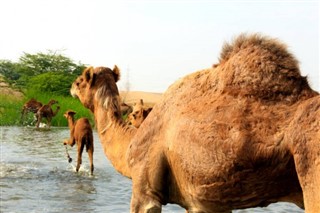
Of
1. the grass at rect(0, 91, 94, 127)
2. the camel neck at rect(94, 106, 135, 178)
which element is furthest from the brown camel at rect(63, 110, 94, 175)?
the grass at rect(0, 91, 94, 127)

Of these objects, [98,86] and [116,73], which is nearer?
[98,86]

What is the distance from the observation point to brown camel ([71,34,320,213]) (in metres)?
3.58

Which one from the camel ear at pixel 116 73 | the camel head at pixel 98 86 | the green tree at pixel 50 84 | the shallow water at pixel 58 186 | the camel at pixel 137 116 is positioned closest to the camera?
the camel head at pixel 98 86

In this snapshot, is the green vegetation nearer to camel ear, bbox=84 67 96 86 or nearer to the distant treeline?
the distant treeline

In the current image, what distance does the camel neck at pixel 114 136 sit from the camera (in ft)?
18.9

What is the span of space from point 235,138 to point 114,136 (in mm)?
2413

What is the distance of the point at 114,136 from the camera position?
6.04 meters

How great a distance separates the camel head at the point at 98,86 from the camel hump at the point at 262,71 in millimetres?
2219

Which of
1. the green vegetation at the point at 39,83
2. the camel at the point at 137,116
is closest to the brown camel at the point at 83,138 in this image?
Answer: the camel at the point at 137,116

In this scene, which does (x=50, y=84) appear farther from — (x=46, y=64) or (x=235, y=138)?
(x=235, y=138)

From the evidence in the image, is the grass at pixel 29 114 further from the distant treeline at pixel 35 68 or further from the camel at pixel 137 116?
the camel at pixel 137 116

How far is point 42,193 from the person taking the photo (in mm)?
11383

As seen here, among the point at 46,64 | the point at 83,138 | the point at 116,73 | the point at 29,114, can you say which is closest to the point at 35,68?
the point at 46,64

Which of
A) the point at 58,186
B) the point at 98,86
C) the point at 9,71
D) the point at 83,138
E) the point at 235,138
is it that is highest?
the point at 9,71
